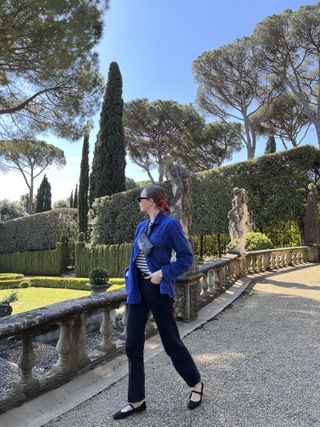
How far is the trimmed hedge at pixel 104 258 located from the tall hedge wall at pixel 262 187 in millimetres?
3571

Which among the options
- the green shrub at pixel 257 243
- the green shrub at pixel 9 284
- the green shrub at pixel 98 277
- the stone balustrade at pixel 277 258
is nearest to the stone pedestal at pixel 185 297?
the stone balustrade at pixel 277 258

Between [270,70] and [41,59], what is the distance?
14125 millimetres

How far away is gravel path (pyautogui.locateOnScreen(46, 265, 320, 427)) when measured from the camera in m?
2.04

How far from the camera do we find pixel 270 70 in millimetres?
18359

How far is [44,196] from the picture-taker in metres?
37.0

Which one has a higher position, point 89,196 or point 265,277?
point 89,196

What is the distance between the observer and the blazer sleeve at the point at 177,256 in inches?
79.2

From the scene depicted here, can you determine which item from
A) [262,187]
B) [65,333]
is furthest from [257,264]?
[65,333]

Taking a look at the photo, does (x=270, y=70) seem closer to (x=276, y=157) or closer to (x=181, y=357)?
(x=276, y=157)

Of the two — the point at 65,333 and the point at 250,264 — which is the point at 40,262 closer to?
the point at 250,264

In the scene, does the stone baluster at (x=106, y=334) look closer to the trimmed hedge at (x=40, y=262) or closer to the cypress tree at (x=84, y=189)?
the trimmed hedge at (x=40, y=262)

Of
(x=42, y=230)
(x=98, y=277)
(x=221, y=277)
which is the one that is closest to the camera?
(x=221, y=277)

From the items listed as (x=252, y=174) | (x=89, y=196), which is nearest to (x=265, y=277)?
(x=252, y=174)

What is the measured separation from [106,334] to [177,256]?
4.45 feet
